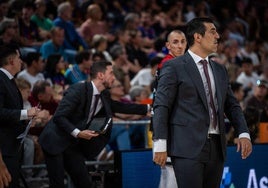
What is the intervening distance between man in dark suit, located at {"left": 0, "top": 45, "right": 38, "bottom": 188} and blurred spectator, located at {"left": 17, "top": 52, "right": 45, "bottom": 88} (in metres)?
3.33

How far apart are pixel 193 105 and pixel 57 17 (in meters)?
8.08

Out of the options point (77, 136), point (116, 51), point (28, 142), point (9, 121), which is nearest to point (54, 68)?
point (116, 51)

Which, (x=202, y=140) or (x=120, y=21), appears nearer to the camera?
(x=202, y=140)

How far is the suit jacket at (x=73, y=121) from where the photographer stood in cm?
746

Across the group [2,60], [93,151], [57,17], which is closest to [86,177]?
[93,151]

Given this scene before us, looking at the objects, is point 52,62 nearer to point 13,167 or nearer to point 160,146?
point 13,167

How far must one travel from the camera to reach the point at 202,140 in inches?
219

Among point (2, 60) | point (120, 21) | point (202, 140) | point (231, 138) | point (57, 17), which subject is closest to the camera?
point (202, 140)

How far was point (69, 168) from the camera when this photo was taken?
24.9 ft

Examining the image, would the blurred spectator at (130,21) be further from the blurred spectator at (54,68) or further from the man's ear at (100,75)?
the man's ear at (100,75)

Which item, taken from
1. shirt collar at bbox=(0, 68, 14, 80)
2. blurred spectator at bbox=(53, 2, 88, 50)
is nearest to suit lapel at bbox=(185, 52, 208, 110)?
shirt collar at bbox=(0, 68, 14, 80)

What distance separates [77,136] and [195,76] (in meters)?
2.11

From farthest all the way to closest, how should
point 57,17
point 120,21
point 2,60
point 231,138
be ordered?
point 120,21, point 57,17, point 231,138, point 2,60

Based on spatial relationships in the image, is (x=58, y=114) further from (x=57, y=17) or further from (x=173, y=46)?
(x=57, y=17)
